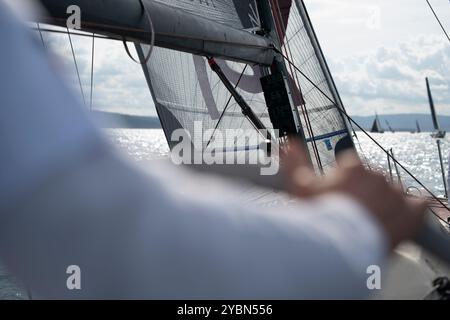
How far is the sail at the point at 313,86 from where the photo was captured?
33.0ft

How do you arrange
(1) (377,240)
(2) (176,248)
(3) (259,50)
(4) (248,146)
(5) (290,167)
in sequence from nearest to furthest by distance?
1. (2) (176,248)
2. (1) (377,240)
3. (5) (290,167)
4. (3) (259,50)
5. (4) (248,146)

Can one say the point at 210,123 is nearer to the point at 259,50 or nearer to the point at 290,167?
the point at 259,50

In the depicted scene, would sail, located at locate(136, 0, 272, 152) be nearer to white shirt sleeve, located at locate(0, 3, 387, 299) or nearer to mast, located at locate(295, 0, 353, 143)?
mast, located at locate(295, 0, 353, 143)

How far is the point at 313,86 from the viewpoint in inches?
408

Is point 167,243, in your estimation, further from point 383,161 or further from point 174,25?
point 383,161

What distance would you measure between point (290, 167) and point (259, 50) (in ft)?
8.10

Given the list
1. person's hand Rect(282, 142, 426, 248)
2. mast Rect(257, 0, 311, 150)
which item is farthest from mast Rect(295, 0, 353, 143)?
person's hand Rect(282, 142, 426, 248)

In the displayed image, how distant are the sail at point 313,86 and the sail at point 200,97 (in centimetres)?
112

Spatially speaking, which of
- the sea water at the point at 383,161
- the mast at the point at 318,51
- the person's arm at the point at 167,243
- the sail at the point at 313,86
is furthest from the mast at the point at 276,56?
the mast at the point at 318,51

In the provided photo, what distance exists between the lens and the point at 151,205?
1.94m

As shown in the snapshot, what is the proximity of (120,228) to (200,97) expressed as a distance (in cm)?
861

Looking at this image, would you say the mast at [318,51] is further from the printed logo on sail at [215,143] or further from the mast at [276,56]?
the mast at [276,56]

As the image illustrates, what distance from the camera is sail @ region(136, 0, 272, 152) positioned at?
9461mm

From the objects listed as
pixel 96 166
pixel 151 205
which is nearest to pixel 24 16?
pixel 96 166
